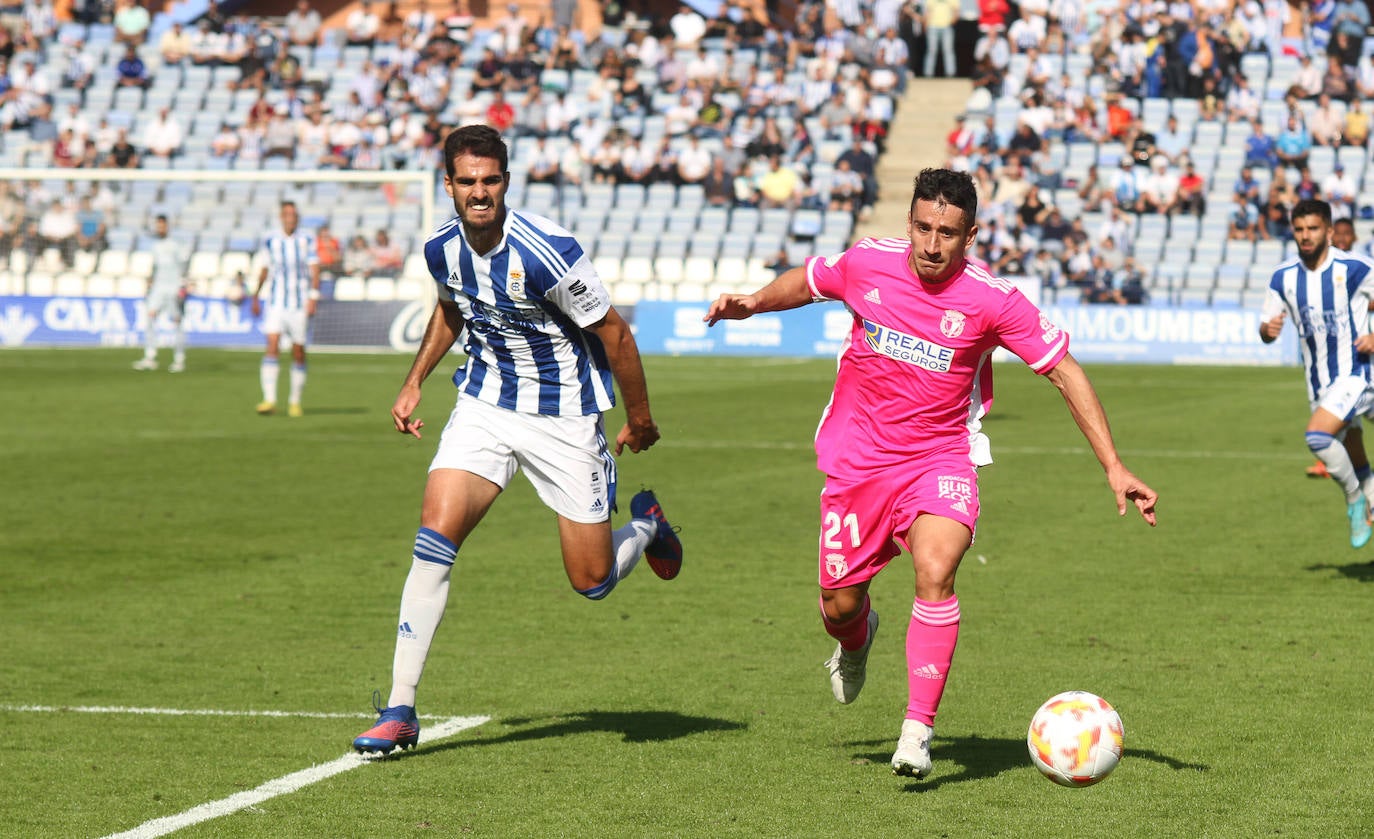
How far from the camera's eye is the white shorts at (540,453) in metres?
6.52

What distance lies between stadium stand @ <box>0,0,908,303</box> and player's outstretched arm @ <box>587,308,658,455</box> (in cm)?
2425

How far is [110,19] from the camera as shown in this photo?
42344 millimetres

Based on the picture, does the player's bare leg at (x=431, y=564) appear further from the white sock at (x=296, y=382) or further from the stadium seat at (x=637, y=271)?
the stadium seat at (x=637, y=271)

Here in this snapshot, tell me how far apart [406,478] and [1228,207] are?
21335 mm

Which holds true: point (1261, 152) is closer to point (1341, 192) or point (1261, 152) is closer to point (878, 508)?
point (1341, 192)

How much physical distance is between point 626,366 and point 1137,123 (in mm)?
29019

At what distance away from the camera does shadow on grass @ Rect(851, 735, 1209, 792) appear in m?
5.97

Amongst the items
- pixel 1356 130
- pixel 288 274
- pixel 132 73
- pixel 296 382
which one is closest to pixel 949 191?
pixel 288 274

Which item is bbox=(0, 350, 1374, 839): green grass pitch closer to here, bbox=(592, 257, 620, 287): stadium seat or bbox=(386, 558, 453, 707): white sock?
bbox=(386, 558, 453, 707): white sock

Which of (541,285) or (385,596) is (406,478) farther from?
(541,285)

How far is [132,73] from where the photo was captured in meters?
39.3

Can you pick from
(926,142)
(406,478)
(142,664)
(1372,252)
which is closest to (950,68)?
(926,142)

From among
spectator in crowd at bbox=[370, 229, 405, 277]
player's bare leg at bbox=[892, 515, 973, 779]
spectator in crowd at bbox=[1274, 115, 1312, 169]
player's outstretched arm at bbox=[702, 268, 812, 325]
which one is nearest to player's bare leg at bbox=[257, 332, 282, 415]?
spectator in crowd at bbox=[370, 229, 405, 277]

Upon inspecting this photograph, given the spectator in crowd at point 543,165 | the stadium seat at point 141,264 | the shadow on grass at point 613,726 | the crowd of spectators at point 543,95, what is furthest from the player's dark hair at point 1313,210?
the spectator in crowd at point 543,165
